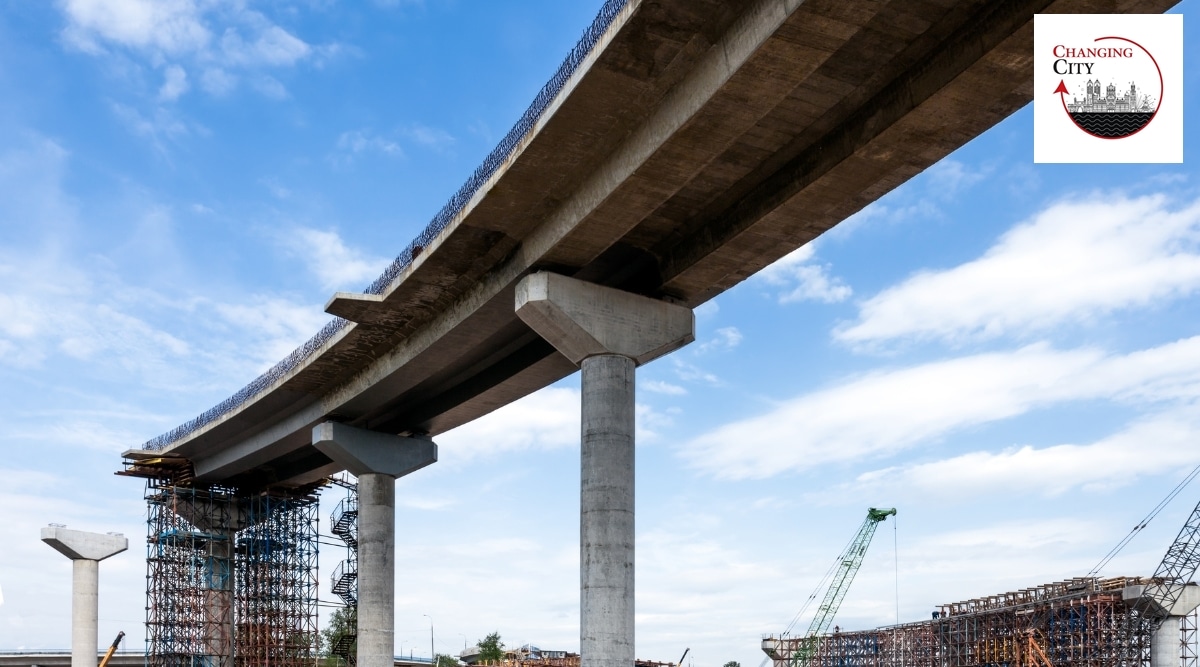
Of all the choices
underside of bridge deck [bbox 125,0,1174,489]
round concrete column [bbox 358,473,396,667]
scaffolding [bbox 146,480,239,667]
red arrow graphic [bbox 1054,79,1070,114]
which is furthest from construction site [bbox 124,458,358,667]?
red arrow graphic [bbox 1054,79,1070,114]

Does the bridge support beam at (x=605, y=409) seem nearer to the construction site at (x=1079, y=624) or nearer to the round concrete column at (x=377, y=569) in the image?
the round concrete column at (x=377, y=569)

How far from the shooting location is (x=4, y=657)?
9219cm

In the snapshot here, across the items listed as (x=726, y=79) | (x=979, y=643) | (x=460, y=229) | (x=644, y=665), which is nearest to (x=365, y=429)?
(x=460, y=229)

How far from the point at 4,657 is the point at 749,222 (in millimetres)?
85026

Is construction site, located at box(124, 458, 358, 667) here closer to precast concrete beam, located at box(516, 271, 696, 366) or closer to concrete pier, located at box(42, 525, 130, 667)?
concrete pier, located at box(42, 525, 130, 667)

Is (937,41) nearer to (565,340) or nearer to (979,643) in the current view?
(565,340)

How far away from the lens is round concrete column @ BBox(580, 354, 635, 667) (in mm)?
30453

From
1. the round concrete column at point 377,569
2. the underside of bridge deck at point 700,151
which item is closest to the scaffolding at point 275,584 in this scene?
the round concrete column at point 377,569

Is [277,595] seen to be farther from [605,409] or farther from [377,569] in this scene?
[605,409]

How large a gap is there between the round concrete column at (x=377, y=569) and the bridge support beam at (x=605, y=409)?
64.4 feet

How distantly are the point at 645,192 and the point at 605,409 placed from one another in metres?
6.74

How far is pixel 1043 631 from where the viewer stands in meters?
76.3

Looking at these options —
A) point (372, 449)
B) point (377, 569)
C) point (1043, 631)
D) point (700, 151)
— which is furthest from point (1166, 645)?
point (700, 151)

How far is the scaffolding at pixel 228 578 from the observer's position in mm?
66125
